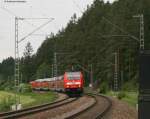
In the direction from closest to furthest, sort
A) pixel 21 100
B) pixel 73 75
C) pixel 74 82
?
pixel 21 100 < pixel 74 82 < pixel 73 75

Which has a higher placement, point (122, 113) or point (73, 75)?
point (73, 75)

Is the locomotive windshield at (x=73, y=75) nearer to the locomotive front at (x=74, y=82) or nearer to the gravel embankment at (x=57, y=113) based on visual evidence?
the locomotive front at (x=74, y=82)

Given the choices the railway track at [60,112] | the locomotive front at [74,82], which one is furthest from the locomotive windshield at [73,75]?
the railway track at [60,112]

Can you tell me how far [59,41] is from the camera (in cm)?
17975

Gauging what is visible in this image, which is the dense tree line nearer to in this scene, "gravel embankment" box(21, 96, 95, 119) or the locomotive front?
the locomotive front

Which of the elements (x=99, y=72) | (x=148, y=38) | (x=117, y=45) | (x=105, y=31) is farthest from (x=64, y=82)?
(x=105, y=31)

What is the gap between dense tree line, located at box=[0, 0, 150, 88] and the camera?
11106cm

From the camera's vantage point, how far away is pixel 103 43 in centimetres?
13938

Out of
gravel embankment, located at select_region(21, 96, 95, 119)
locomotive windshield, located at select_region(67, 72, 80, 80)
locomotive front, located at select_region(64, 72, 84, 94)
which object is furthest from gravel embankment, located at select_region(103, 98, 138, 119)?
locomotive windshield, located at select_region(67, 72, 80, 80)

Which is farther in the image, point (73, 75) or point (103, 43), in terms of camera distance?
point (103, 43)

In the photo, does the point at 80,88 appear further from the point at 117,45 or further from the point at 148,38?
the point at 117,45

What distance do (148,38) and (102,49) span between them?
34147mm

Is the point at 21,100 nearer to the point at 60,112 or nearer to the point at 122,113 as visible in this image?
the point at 60,112

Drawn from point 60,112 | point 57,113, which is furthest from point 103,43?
point 57,113
